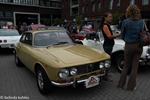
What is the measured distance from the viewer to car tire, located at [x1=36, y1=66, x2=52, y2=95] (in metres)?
3.67

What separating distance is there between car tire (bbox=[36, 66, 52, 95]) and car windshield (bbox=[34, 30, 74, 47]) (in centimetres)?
91

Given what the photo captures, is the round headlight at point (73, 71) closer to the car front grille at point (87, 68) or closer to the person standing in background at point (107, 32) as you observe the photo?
the car front grille at point (87, 68)

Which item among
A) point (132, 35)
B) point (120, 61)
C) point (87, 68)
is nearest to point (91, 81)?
point (87, 68)

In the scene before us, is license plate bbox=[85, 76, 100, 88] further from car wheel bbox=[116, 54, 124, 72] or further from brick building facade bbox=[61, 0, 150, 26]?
brick building facade bbox=[61, 0, 150, 26]

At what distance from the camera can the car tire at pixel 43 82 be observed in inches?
144

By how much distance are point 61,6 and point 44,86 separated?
Result: 52.4 m

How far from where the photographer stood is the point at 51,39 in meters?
4.80

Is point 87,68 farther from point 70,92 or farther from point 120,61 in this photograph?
point 120,61

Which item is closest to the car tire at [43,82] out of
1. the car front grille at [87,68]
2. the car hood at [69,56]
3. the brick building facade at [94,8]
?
the car hood at [69,56]

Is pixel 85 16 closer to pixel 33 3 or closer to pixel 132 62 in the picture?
pixel 33 3

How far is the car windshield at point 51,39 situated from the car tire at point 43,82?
35.8 inches

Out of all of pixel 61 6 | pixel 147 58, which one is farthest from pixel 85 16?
pixel 147 58

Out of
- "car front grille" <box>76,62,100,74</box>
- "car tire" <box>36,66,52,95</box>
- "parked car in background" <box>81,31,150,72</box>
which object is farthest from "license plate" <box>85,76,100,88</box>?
"parked car in background" <box>81,31,150,72</box>

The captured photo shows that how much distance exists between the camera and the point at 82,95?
390cm
